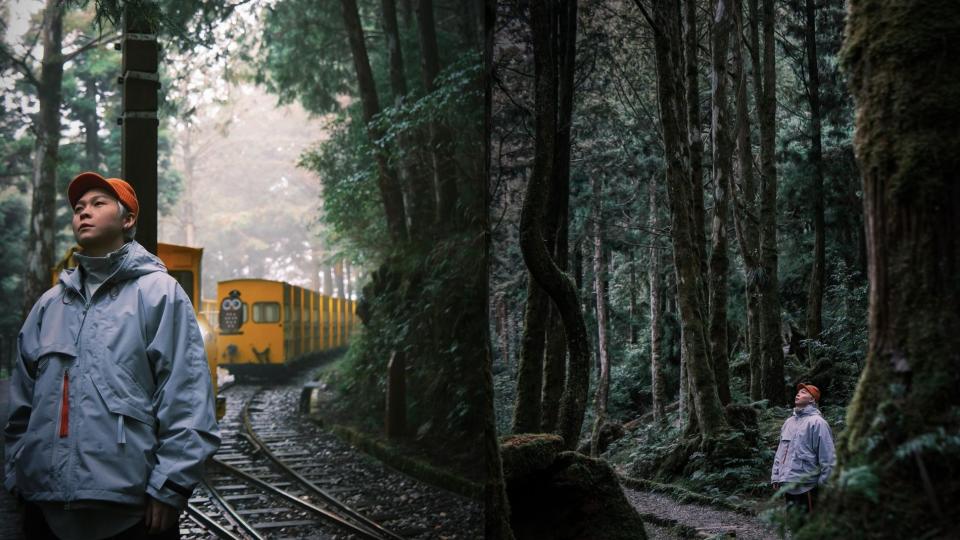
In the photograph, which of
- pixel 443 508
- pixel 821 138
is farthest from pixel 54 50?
pixel 821 138

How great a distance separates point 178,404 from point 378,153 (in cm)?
152

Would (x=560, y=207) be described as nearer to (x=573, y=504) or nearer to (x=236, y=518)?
(x=573, y=504)

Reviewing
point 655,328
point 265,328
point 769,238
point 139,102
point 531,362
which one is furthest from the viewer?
point 265,328

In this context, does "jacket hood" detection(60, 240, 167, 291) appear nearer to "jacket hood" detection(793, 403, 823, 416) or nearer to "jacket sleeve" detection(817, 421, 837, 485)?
"jacket sleeve" detection(817, 421, 837, 485)

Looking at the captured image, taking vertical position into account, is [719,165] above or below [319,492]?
above

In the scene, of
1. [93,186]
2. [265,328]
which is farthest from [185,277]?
[265,328]

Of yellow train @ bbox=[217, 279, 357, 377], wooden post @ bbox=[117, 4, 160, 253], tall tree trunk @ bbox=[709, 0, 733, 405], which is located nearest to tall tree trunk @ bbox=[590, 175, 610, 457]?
wooden post @ bbox=[117, 4, 160, 253]

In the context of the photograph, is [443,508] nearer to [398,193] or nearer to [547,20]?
[398,193]

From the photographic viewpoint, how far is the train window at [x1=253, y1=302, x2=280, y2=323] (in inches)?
522

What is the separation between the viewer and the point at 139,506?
2033mm

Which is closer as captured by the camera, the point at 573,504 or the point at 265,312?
the point at 573,504

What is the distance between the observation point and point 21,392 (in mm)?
2139

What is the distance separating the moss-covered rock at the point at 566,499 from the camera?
7.89 feet

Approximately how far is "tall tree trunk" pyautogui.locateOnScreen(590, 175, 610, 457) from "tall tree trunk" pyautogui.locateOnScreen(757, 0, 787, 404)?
1489mm
